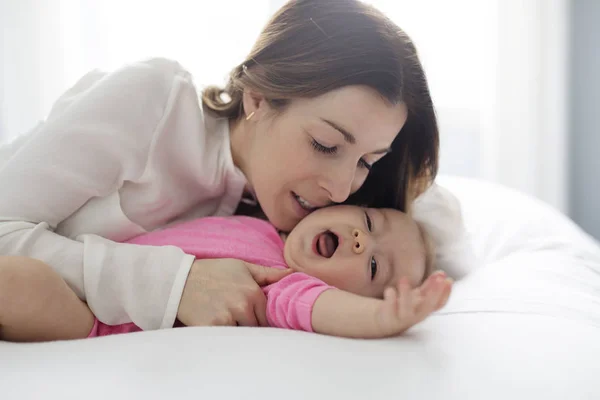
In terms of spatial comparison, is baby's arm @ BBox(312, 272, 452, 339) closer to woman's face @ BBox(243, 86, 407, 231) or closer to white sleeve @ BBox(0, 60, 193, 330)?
white sleeve @ BBox(0, 60, 193, 330)

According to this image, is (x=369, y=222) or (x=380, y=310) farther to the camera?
(x=369, y=222)

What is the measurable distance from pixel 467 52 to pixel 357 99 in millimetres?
1887

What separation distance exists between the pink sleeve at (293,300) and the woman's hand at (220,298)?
0.02m

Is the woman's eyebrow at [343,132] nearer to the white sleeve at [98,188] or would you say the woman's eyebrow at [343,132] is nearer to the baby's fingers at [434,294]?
the white sleeve at [98,188]

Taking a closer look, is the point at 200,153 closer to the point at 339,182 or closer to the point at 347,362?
the point at 339,182

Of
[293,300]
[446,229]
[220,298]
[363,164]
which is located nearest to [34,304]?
[220,298]

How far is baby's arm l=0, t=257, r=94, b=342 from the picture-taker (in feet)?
2.76

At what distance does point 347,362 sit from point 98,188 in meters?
0.66

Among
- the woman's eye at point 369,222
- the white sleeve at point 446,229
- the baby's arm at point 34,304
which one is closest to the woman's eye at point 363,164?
the woman's eye at point 369,222

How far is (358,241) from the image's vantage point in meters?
1.11

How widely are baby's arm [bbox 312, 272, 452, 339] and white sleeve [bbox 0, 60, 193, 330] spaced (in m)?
0.24

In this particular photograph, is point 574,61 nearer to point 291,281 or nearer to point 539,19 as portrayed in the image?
point 539,19

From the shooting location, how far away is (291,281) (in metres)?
1.00

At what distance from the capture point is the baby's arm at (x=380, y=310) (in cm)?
77
